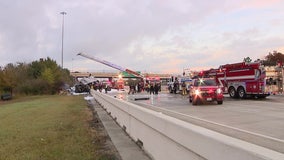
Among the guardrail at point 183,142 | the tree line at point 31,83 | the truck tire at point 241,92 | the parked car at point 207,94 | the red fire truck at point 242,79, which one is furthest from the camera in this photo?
the tree line at point 31,83

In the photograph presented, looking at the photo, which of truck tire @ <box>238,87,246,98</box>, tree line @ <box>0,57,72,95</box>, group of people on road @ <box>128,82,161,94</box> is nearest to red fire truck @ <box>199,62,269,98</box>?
truck tire @ <box>238,87,246,98</box>

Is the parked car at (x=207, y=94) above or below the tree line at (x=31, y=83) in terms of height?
below

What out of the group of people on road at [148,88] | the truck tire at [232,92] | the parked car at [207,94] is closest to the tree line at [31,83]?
the group of people on road at [148,88]

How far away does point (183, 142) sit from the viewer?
5.84m

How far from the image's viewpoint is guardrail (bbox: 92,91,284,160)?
4012 mm

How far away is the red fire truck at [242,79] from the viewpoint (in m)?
31.2

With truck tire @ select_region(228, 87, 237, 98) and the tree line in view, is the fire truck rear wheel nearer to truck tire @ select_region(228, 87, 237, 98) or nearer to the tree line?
truck tire @ select_region(228, 87, 237, 98)

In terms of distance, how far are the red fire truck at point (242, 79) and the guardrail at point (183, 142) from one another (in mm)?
22253

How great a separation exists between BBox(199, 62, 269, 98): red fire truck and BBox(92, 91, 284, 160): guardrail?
22.3m

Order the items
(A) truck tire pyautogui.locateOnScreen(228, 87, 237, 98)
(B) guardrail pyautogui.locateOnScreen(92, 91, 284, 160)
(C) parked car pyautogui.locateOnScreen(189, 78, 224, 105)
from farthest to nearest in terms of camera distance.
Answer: (A) truck tire pyautogui.locateOnScreen(228, 87, 237, 98) < (C) parked car pyautogui.locateOnScreen(189, 78, 224, 105) < (B) guardrail pyautogui.locateOnScreen(92, 91, 284, 160)

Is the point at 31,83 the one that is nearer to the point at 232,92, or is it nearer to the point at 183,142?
the point at 232,92

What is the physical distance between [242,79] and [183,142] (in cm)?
2812

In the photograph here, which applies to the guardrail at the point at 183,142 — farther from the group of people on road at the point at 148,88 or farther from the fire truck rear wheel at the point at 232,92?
the group of people on road at the point at 148,88

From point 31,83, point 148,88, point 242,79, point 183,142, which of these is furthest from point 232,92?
point 31,83
